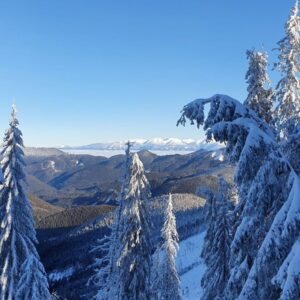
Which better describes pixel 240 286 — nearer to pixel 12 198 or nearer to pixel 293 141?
pixel 293 141

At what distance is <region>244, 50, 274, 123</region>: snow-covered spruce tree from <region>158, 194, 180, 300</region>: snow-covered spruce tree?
751 inches

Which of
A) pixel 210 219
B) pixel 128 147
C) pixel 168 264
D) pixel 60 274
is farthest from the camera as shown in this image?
pixel 60 274

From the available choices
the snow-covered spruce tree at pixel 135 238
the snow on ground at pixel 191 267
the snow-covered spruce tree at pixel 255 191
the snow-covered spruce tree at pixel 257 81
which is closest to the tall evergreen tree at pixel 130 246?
the snow-covered spruce tree at pixel 135 238

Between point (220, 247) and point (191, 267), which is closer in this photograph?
point (220, 247)

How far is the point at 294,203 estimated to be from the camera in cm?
573

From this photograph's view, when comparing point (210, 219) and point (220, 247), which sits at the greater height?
point (210, 219)

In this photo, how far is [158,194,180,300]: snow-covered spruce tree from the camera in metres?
35.0

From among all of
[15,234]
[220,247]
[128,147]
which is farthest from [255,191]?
[15,234]

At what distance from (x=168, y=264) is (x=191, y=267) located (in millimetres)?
101468

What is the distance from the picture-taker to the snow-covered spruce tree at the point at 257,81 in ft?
55.1

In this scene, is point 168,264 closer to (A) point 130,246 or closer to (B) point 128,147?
(A) point 130,246

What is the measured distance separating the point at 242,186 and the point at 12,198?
1490cm

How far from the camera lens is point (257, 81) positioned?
659 inches

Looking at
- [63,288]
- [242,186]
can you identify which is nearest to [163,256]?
[242,186]
